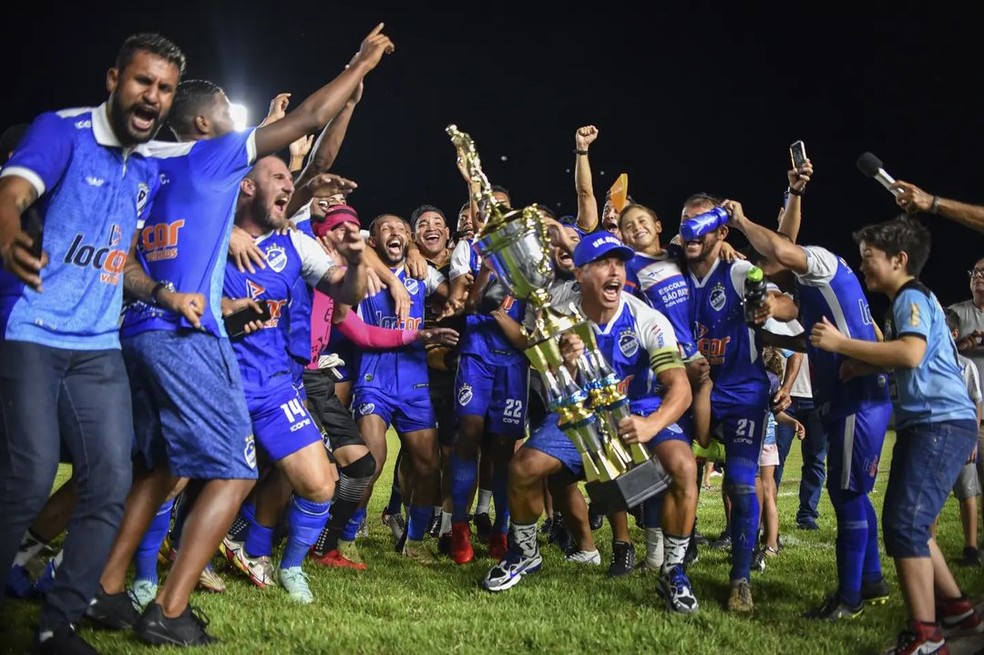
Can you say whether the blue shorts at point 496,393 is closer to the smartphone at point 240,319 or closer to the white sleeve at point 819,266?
the white sleeve at point 819,266

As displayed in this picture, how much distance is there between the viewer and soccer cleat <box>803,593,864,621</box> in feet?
15.1

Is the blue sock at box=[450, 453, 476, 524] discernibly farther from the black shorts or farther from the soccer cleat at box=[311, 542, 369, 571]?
the black shorts

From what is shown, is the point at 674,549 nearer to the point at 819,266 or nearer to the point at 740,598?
the point at 740,598

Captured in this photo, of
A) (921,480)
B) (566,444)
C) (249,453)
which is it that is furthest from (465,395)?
(921,480)

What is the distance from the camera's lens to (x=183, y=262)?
3768mm

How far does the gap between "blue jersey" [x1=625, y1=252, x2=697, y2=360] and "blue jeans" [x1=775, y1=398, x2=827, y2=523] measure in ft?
8.72

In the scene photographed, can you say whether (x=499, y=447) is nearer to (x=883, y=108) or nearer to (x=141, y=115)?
(x=141, y=115)

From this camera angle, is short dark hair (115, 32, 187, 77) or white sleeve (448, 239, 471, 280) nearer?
short dark hair (115, 32, 187, 77)

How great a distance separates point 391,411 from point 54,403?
3.40 meters

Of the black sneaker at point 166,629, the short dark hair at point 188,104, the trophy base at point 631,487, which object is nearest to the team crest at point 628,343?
the trophy base at point 631,487

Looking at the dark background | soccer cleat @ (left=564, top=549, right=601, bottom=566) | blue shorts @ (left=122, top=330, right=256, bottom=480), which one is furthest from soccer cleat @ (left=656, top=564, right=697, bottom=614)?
the dark background

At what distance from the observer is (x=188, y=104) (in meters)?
4.26

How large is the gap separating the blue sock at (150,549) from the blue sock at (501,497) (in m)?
2.63

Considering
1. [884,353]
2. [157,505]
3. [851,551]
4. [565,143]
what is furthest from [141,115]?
[565,143]
